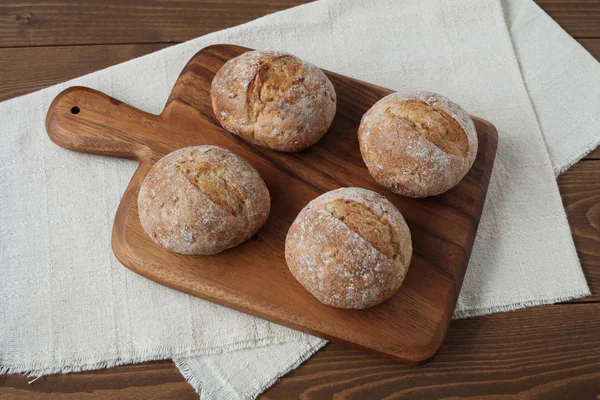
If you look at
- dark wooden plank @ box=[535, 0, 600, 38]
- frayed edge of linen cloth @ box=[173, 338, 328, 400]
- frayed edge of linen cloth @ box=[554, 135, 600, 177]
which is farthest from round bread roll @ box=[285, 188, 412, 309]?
dark wooden plank @ box=[535, 0, 600, 38]

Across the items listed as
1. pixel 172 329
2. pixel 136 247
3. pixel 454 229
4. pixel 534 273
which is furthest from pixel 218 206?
pixel 534 273

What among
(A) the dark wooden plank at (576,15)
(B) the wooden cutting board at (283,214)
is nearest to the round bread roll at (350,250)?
(B) the wooden cutting board at (283,214)

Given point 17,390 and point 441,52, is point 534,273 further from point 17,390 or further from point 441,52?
point 17,390

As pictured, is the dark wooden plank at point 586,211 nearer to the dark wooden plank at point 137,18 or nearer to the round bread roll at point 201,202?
the dark wooden plank at point 137,18

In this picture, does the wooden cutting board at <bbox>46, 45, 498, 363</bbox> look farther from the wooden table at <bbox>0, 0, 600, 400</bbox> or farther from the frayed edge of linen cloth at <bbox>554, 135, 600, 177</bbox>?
the frayed edge of linen cloth at <bbox>554, 135, 600, 177</bbox>

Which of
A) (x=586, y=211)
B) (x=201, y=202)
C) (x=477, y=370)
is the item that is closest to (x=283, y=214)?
(x=201, y=202)

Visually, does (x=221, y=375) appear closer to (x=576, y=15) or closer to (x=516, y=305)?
(x=516, y=305)
